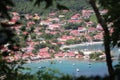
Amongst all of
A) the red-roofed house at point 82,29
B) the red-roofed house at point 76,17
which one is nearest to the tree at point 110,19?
the red-roofed house at point 82,29

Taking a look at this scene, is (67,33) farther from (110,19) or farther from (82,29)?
(110,19)

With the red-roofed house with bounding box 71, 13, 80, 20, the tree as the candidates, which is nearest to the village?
the red-roofed house with bounding box 71, 13, 80, 20

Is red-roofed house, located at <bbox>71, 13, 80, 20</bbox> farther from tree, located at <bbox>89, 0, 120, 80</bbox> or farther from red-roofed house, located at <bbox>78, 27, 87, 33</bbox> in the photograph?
tree, located at <bbox>89, 0, 120, 80</bbox>

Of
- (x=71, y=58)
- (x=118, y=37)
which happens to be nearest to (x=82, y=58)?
(x=71, y=58)

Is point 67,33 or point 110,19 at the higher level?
point 67,33

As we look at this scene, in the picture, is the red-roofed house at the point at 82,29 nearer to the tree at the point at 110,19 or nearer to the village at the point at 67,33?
the village at the point at 67,33

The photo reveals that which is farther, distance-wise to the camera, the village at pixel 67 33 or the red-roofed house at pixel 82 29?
the red-roofed house at pixel 82 29

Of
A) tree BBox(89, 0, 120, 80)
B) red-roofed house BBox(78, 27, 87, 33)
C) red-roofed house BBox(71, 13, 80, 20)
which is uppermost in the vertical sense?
red-roofed house BBox(71, 13, 80, 20)

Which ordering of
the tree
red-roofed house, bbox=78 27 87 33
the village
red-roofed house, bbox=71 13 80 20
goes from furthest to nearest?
red-roofed house, bbox=71 13 80 20, red-roofed house, bbox=78 27 87 33, the village, the tree

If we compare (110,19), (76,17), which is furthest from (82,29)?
(110,19)

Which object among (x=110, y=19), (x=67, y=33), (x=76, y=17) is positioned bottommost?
(x=110, y=19)

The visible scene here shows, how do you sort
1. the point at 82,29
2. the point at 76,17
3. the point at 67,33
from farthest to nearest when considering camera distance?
1. the point at 76,17
2. the point at 82,29
3. the point at 67,33
